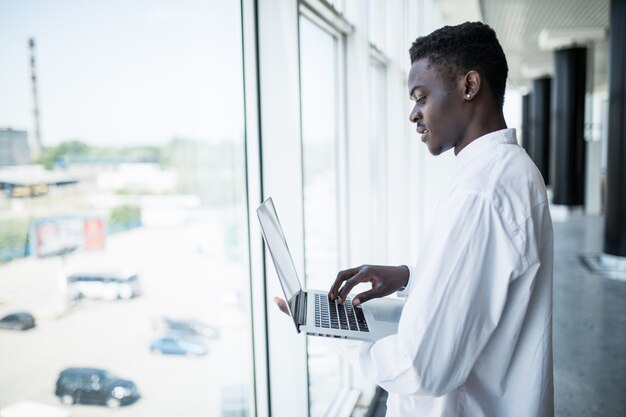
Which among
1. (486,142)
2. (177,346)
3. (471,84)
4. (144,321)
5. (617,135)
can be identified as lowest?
(177,346)

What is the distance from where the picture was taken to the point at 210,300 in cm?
173

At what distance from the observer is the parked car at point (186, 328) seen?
1.48 m

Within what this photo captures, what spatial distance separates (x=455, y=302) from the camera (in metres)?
0.84

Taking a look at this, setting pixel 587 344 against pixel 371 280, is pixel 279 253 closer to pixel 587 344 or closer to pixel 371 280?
pixel 371 280

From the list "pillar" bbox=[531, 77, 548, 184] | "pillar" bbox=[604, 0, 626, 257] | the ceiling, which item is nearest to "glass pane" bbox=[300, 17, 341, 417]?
the ceiling

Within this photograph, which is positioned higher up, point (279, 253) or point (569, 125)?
point (569, 125)

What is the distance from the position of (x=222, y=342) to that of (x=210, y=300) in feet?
0.52

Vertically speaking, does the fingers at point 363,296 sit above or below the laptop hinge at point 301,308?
above

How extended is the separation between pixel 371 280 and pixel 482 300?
440 mm

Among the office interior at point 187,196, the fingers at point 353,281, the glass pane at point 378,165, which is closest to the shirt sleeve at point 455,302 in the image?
the office interior at point 187,196

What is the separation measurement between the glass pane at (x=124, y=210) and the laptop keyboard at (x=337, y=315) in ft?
1.58

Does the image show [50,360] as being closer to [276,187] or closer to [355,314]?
[355,314]

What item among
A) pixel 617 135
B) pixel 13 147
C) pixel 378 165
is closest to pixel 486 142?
pixel 13 147

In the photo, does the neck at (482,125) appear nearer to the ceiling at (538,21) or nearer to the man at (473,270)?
the man at (473,270)
